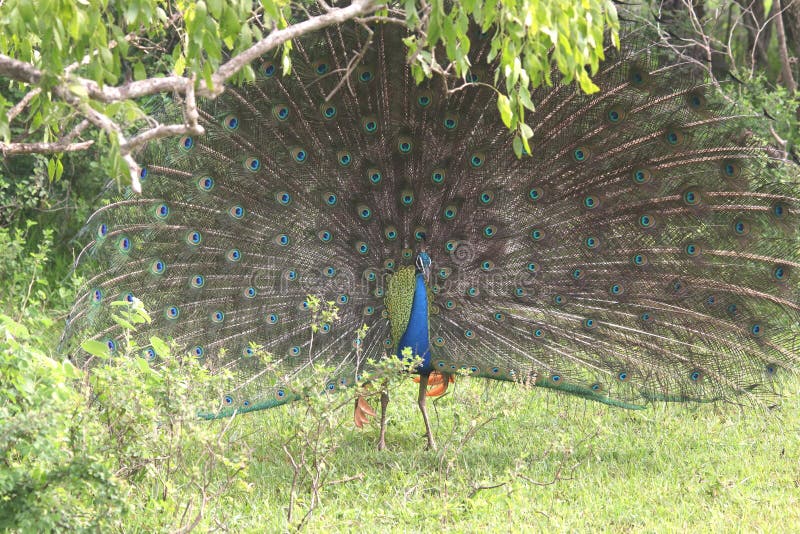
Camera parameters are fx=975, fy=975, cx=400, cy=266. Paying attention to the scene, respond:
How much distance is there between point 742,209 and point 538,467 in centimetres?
187

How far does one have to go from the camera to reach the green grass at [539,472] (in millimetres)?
4672

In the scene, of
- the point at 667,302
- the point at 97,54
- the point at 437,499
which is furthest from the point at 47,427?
the point at 667,302

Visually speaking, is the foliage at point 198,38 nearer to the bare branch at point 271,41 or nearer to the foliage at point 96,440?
the bare branch at point 271,41

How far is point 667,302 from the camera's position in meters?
5.67

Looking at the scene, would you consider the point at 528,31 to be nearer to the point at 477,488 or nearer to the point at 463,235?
the point at 477,488

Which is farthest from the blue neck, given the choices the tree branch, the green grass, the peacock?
the tree branch

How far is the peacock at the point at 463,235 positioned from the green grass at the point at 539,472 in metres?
0.37

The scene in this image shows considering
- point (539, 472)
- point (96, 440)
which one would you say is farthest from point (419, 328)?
point (96, 440)

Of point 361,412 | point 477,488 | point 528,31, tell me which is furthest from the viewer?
point 361,412

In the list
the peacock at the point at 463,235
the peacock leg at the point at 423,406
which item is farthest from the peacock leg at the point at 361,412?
the peacock leg at the point at 423,406

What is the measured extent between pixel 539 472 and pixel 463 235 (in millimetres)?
1469

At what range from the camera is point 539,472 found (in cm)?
546

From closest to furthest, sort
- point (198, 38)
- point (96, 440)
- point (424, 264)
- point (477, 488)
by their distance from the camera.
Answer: point (198, 38), point (96, 440), point (477, 488), point (424, 264)

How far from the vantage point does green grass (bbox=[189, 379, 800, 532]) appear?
467 centimetres
